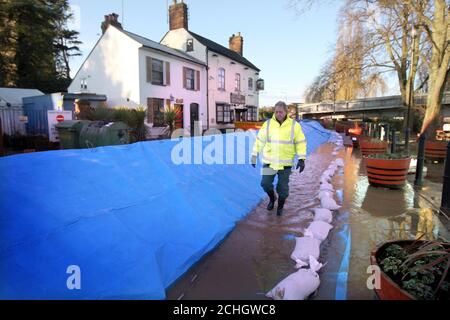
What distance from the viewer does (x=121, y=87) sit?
765 inches

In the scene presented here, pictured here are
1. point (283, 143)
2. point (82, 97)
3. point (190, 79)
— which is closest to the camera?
point (283, 143)

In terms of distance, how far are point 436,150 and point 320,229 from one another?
899 centimetres

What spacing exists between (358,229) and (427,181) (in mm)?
4638

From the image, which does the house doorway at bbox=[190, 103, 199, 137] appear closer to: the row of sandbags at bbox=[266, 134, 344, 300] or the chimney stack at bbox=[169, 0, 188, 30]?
the chimney stack at bbox=[169, 0, 188, 30]

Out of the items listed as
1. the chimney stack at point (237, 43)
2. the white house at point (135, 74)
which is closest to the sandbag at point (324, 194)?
the white house at point (135, 74)

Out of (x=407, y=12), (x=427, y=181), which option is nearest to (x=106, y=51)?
(x=407, y=12)

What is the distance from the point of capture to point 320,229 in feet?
13.4

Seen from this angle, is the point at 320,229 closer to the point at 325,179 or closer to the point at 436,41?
the point at 325,179

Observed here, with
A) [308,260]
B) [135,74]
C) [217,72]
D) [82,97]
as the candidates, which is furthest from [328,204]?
[217,72]

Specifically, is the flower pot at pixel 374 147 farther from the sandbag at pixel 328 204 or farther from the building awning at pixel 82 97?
the building awning at pixel 82 97

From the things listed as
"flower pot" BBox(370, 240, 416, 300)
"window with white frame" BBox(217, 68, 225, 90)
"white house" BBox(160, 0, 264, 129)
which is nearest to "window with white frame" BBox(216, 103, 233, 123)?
"white house" BBox(160, 0, 264, 129)

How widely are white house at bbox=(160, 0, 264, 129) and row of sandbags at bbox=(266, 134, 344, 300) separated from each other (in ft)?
73.0

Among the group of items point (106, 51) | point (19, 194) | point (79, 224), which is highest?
point (106, 51)
